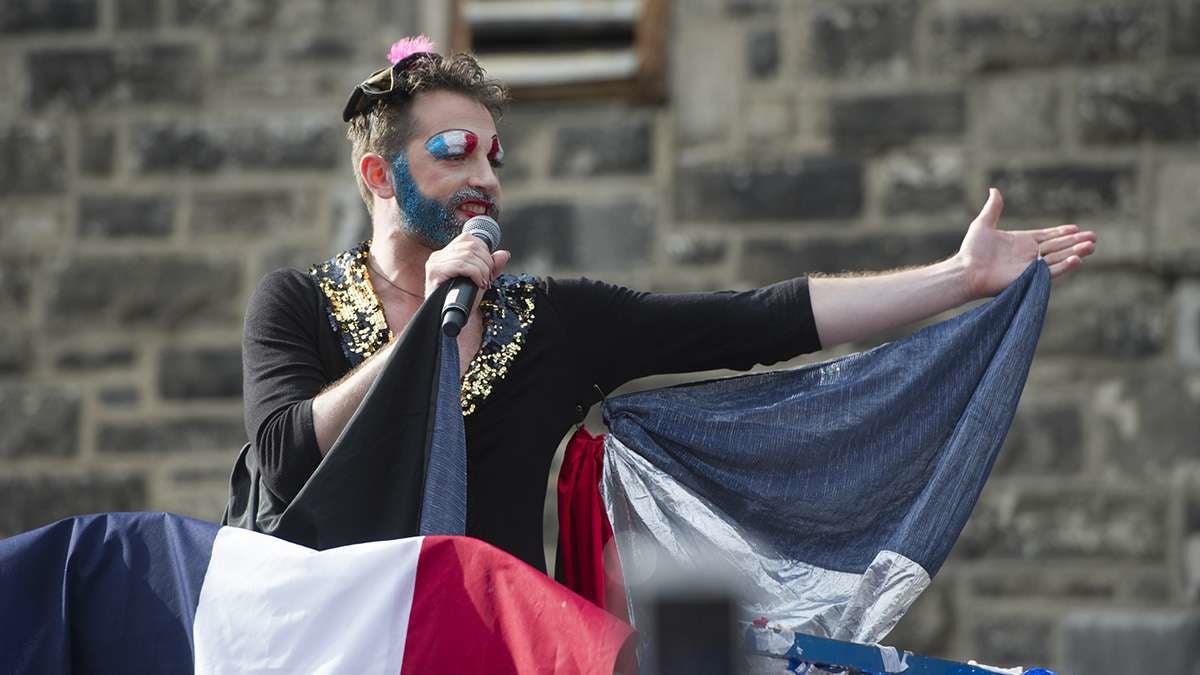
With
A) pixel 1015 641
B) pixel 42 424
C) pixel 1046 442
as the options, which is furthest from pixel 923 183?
pixel 42 424

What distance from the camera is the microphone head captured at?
3035mm

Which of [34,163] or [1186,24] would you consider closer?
[1186,24]

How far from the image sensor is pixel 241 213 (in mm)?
6230

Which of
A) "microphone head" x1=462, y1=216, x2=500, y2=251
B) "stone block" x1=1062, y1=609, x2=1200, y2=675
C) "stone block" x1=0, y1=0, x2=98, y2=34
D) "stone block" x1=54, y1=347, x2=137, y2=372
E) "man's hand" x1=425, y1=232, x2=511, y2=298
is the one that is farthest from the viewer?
"stone block" x1=0, y1=0, x2=98, y2=34

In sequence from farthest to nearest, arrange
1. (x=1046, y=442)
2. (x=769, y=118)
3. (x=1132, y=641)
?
1. (x=769, y=118)
2. (x=1046, y=442)
3. (x=1132, y=641)

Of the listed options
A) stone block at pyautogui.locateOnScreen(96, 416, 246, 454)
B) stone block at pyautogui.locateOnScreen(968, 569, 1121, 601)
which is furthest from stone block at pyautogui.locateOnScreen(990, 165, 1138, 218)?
stone block at pyautogui.locateOnScreen(96, 416, 246, 454)

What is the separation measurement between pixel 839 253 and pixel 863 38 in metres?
0.66

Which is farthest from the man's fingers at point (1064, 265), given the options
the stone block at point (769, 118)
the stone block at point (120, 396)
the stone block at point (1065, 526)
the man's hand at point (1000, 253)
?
the stone block at point (120, 396)

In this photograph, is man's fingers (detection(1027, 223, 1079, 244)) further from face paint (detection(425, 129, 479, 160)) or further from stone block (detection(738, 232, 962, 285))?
stone block (detection(738, 232, 962, 285))

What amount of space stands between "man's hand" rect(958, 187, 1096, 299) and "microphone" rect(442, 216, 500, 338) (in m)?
0.86

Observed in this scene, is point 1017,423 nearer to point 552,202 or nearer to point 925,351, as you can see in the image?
point 552,202

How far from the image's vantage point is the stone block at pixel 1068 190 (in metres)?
5.77

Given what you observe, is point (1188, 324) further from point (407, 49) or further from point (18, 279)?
point (18, 279)

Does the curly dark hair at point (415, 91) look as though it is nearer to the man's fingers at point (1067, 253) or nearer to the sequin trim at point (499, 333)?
the sequin trim at point (499, 333)
